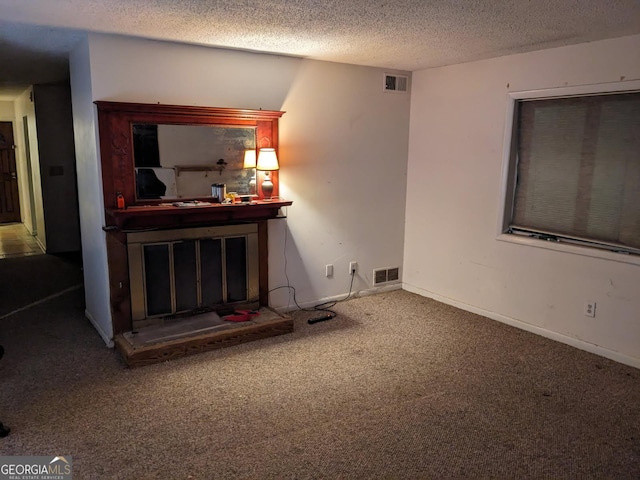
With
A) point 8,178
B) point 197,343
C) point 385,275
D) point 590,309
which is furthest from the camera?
point 8,178

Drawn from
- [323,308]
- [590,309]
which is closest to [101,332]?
[323,308]

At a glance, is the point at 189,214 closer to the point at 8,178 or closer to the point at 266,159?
the point at 266,159

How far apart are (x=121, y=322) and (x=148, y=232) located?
69 cm

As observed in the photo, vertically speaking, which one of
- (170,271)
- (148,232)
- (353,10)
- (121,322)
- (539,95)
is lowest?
(121,322)

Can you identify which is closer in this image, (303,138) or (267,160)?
(267,160)

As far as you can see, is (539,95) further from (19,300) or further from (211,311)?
(19,300)

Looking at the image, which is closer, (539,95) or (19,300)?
(539,95)

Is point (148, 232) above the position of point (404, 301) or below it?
above

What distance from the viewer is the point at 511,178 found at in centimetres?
396

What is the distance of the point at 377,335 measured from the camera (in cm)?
380

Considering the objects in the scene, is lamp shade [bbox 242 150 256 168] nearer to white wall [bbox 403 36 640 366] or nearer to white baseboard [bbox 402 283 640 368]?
white wall [bbox 403 36 640 366]

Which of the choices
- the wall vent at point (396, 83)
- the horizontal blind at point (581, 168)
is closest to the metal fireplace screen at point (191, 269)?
the wall vent at point (396, 83)

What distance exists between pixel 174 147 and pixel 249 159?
1.99ft

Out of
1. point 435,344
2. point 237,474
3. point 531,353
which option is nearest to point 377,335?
point 435,344
